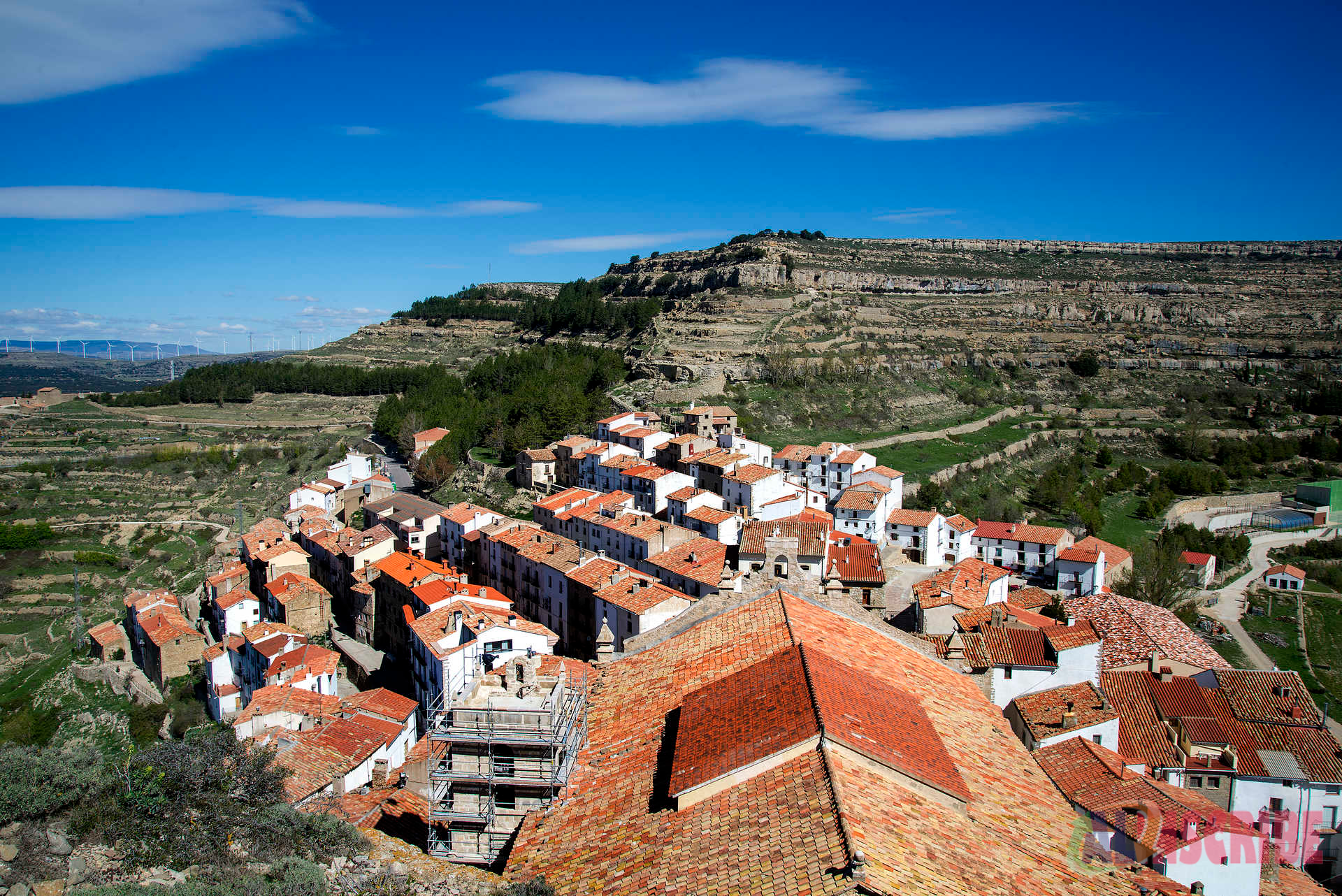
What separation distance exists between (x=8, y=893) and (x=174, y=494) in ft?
218

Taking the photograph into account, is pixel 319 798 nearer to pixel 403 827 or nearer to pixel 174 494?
pixel 403 827

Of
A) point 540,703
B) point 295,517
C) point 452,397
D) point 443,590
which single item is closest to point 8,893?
point 540,703

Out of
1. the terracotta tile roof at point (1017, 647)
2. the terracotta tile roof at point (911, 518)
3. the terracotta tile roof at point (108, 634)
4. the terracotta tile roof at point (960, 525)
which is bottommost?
the terracotta tile roof at point (108, 634)

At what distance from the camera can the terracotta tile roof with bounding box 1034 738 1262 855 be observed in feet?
51.4

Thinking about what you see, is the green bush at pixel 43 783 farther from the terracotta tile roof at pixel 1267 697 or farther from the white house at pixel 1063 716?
the terracotta tile roof at pixel 1267 697

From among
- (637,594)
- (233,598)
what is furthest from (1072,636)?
(233,598)

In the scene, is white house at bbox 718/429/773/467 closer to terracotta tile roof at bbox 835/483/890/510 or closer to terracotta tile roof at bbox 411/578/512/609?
terracotta tile roof at bbox 835/483/890/510

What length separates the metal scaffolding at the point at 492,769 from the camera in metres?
11.7

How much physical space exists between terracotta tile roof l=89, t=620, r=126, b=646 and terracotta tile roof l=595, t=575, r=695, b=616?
2699cm

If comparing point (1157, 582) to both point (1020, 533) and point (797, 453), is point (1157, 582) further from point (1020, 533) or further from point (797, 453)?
point (797, 453)

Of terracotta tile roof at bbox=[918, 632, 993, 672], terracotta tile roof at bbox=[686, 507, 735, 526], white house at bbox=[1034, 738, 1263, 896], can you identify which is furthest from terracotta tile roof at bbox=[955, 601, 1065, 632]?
terracotta tile roof at bbox=[686, 507, 735, 526]

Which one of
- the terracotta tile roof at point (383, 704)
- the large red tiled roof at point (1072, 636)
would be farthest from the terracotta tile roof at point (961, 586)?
the terracotta tile roof at point (383, 704)

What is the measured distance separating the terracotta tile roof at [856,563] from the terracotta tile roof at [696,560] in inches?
160

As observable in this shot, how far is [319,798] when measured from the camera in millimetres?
15508
